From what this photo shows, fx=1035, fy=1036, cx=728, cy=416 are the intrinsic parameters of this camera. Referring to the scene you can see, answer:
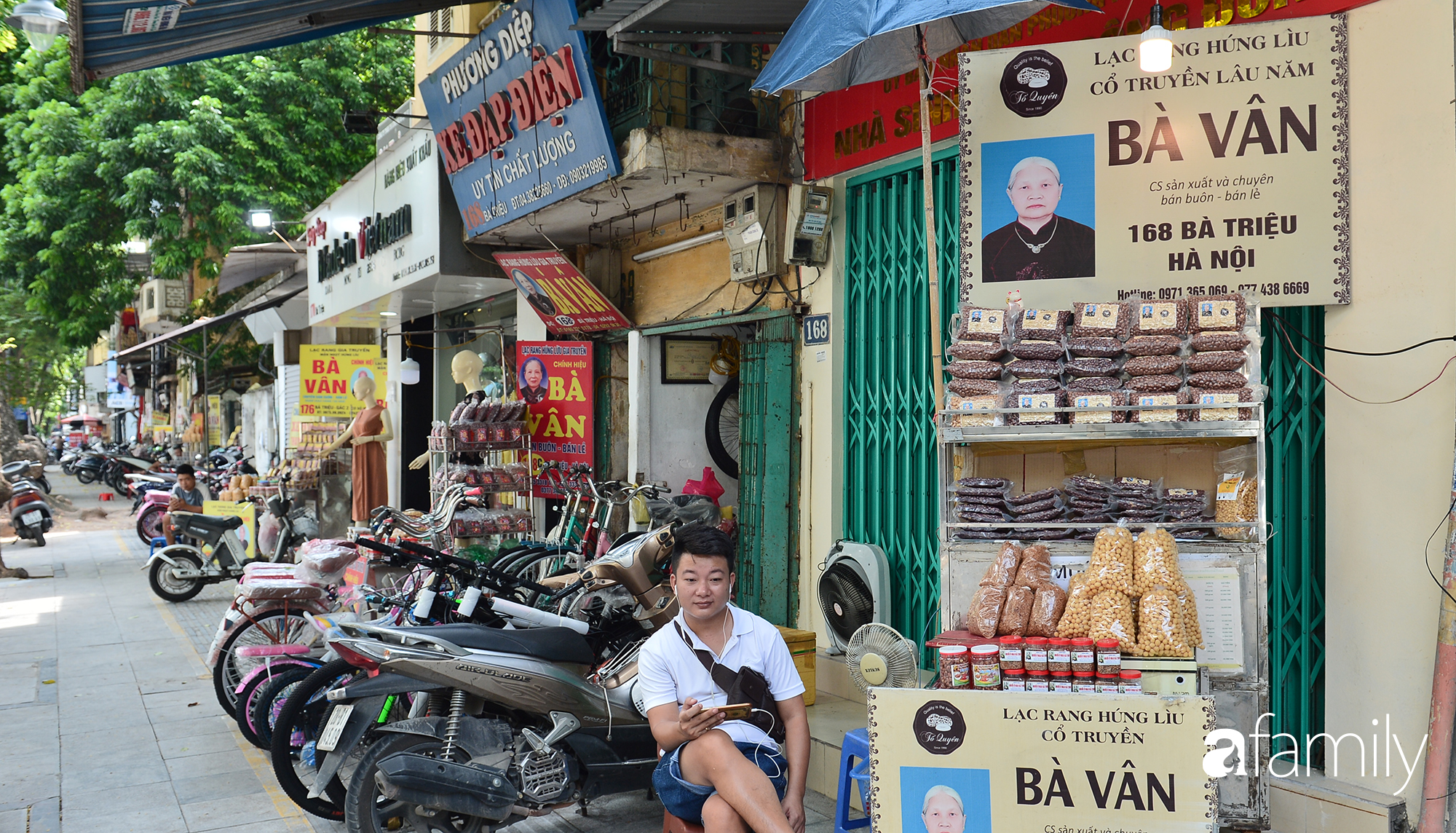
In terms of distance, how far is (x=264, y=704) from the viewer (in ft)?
16.9

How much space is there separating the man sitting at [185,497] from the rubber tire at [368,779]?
9363 millimetres

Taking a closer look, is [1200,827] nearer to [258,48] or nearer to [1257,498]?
[1257,498]

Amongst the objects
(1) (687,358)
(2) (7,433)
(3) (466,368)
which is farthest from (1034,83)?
(2) (7,433)

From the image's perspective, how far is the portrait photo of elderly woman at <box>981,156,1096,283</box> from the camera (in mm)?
4281

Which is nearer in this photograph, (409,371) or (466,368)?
(466,368)

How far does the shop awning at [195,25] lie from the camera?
6.40 metres

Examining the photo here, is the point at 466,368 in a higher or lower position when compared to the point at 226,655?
higher

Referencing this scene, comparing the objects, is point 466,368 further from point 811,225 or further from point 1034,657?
point 1034,657

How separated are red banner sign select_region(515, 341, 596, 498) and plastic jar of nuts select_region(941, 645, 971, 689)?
5796 millimetres

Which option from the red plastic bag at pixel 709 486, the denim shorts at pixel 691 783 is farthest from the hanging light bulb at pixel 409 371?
the denim shorts at pixel 691 783

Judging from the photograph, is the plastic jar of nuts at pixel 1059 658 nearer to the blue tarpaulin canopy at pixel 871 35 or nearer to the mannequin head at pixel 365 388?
the blue tarpaulin canopy at pixel 871 35

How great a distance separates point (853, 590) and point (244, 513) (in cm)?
877

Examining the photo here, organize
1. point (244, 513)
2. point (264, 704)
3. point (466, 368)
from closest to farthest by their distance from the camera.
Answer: point (264, 704), point (466, 368), point (244, 513)

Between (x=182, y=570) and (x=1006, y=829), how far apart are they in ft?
33.4
